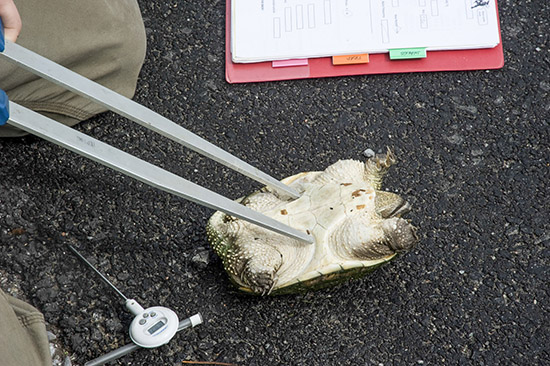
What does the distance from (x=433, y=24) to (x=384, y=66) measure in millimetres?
211

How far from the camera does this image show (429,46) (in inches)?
69.5

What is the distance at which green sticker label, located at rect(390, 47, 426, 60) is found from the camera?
5.80ft

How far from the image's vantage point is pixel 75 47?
1505 mm

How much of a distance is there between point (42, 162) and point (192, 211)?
471 mm

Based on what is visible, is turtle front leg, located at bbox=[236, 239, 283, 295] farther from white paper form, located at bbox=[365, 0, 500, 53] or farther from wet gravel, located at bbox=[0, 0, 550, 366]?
white paper form, located at bbox=[365, 0, 500, 53]

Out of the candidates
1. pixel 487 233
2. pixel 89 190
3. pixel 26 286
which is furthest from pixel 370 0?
pixel 26 286

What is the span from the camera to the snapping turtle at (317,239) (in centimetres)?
135

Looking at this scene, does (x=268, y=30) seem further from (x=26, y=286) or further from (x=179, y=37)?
(x=26, y=286)

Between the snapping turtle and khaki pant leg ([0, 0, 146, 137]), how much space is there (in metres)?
0.56

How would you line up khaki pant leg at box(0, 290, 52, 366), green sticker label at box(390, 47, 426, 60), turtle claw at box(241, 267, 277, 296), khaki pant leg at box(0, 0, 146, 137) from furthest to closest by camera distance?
green sticker label at box(390, 47, 426, 60)
khaki pant leg at box(0, 0, 146, 137)
turtle claw at box(241, 267, 277, 296)
khaki pant leg at box(0, 290, 52, 366)

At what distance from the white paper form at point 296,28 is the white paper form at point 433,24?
0.17 feet

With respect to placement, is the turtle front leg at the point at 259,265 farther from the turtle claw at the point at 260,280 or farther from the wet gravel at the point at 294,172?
the wet gravel at the point at 294,172
